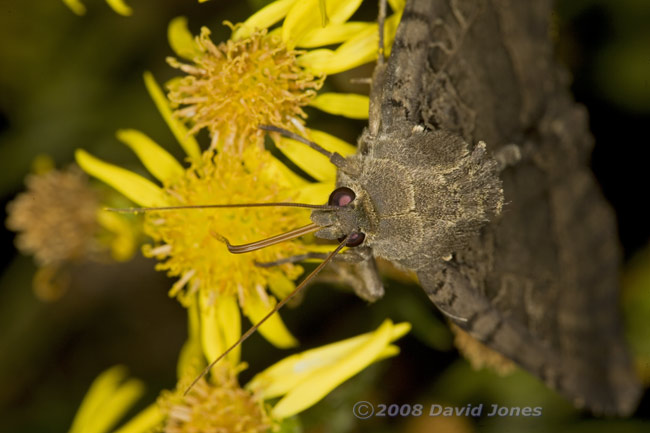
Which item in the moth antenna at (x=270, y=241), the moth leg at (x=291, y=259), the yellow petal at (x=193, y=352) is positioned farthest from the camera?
the yellow petal at (x=193, y=352)

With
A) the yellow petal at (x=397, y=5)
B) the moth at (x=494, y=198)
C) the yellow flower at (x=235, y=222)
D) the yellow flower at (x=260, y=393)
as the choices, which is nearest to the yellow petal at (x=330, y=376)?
the yellow flower at (x=260, y=393)

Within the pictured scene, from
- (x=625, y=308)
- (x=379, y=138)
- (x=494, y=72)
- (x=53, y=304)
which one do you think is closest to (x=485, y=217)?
(x=379, y=138)

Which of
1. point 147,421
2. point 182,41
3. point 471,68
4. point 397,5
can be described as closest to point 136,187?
point 182,41

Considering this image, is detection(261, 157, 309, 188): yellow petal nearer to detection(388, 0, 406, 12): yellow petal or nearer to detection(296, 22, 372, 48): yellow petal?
detection(296, 22, 372, 48): yellow petal

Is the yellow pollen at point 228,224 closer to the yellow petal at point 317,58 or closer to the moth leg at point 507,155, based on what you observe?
the yellow petal at point 317,58

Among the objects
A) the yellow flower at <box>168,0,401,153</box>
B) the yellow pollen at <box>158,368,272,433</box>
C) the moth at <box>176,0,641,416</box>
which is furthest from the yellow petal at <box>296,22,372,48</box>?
the yellow pollen at <box>158,368,272,433</box>

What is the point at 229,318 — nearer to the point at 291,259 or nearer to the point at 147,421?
the point at 291,259
